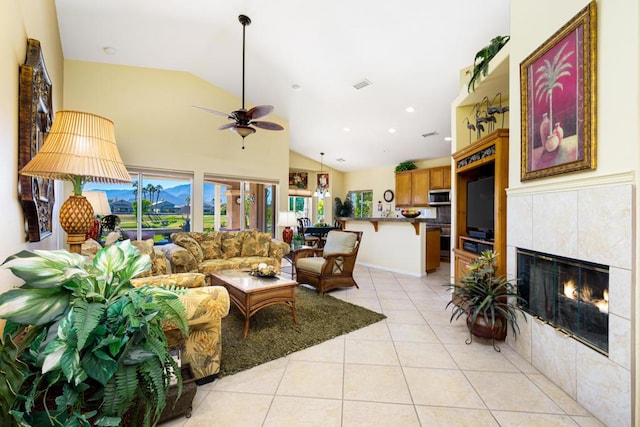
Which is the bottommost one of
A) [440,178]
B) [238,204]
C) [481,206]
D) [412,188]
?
[481,206]

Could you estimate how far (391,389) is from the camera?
1.91 metres

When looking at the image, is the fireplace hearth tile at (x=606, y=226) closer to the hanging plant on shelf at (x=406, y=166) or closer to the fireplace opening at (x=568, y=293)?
the fireplace opening at (x=568, y=293)

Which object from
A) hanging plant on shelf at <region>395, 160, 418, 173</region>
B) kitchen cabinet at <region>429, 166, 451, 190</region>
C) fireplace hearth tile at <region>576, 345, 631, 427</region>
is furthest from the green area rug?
hanging plant on shelf at <region>395, 160, 418, 173</region>

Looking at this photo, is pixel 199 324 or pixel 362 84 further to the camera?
pixel 362 84

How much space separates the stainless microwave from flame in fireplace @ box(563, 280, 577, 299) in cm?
546

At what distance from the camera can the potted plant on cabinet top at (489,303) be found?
2.39 meters

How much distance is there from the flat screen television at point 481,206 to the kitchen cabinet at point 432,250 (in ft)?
6.39

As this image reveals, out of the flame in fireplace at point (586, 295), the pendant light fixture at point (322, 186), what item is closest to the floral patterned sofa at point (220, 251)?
the flame in fireplace at point (586, 295)

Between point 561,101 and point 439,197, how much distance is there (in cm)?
567

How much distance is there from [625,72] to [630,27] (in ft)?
0.73

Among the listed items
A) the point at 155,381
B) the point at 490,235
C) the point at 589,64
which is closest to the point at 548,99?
the point at 589,64

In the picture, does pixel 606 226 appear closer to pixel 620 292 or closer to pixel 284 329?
pixel 620 292

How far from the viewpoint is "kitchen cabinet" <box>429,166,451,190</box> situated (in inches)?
282

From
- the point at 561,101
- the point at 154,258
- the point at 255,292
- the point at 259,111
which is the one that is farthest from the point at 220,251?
the point at 561,101
